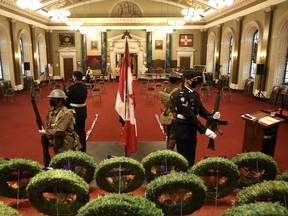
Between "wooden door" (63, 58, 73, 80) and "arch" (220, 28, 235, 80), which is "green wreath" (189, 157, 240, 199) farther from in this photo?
"wooden door" (63, 58, 73, 80)

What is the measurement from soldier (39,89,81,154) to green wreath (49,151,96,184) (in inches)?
20.2

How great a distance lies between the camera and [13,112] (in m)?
10.5

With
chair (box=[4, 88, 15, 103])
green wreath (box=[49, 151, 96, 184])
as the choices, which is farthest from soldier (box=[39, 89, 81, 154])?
chair (box=[4, 88, 15, 103])

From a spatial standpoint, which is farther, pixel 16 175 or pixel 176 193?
pixel 16 175

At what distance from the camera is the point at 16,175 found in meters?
3.28

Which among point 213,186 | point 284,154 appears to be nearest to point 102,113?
point 284,154

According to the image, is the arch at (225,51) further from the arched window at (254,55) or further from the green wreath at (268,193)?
the green wreath at (268,193)

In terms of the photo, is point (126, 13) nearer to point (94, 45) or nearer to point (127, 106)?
point (94, 45)

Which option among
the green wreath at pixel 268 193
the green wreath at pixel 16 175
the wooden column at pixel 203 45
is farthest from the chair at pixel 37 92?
the wooden column at pixel 203 45

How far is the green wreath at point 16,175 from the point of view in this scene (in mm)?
3203

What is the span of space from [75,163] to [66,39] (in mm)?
21031

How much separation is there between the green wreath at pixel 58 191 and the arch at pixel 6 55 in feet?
46.7

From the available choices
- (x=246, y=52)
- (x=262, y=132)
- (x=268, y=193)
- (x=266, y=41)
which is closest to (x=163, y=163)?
(x=268, y=193)

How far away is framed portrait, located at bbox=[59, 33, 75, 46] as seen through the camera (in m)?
22.4
